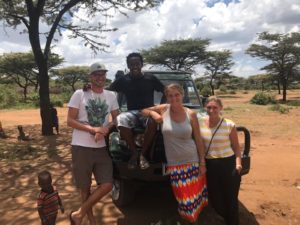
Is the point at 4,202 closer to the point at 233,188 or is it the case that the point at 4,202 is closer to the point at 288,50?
the point at 233,188

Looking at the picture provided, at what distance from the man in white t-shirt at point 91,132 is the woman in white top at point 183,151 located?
60 cm

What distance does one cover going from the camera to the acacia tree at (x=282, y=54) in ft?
106

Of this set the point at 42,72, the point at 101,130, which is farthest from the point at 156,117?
the point at 42,72

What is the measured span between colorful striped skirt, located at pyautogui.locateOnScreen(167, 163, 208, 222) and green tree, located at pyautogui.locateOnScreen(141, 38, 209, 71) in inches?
1478

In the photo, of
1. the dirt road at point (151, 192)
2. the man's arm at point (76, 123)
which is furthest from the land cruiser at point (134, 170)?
the man's arm at point (76, 123)

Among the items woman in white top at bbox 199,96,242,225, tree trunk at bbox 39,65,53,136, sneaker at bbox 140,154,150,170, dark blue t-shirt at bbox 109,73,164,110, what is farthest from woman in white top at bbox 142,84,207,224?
tree trunk at bbox 39,65,53,136

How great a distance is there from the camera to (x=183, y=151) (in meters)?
3.85

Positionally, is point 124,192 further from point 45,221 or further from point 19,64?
point 19,64

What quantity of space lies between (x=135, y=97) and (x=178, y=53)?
3716cm

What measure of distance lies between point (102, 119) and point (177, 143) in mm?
801

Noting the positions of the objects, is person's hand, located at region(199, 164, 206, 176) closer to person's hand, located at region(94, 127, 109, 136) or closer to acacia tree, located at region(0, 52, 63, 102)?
person's hand, located at region(94, 127, 109, 136)

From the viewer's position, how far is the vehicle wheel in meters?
5.06

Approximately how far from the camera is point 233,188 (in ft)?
13.2

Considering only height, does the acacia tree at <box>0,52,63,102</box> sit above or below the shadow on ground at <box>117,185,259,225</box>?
above
